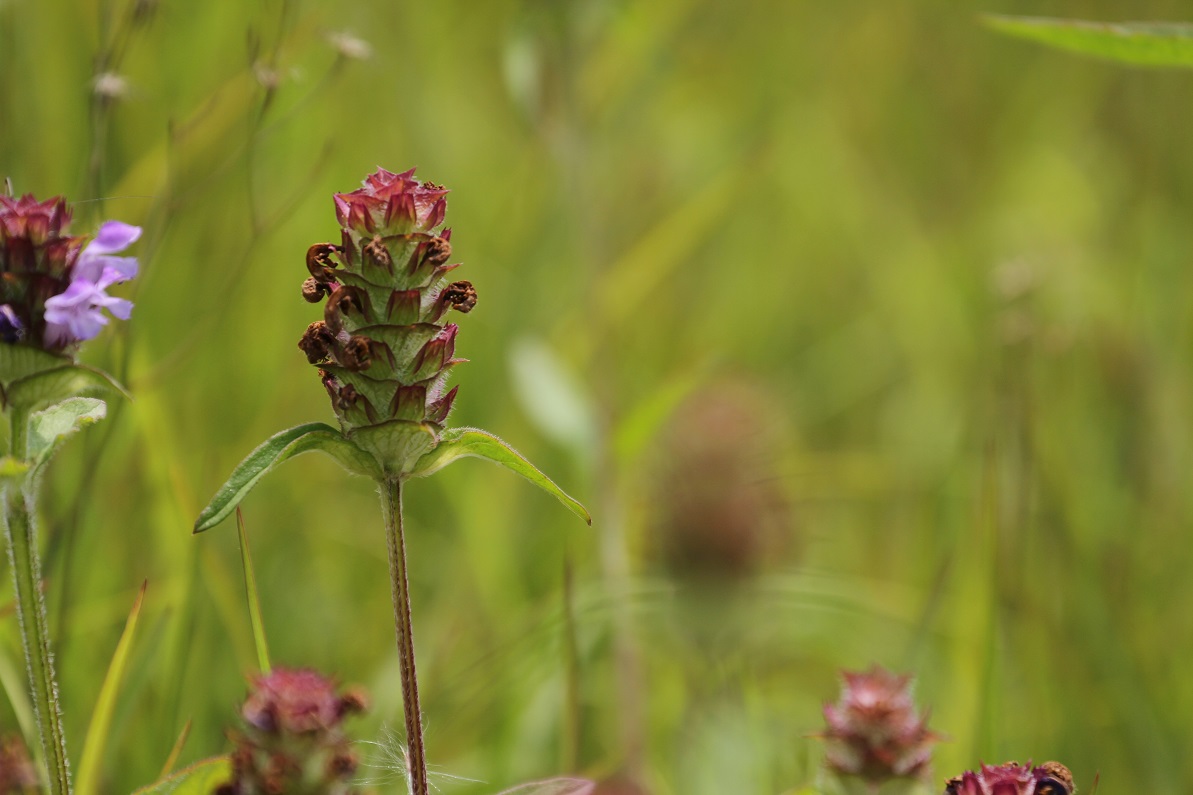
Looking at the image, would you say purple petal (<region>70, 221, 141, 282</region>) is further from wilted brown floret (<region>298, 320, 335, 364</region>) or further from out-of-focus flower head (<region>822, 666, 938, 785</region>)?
out-of-focus flower head (<region>822, 666, 938, 785</region>)

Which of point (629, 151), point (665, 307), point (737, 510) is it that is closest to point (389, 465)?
point (737, 510)

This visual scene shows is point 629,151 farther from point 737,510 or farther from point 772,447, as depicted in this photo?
point 737,510

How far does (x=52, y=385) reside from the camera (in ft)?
2.76

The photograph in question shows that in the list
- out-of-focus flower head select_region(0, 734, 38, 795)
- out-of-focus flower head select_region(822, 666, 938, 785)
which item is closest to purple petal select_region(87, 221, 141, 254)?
out-of-focus flower head select_region(0, 734, 38, 795)

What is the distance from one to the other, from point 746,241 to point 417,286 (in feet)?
10.1

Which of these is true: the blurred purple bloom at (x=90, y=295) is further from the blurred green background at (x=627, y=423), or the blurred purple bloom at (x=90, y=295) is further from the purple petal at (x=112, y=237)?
the blurred green background at (x=627, y=423)

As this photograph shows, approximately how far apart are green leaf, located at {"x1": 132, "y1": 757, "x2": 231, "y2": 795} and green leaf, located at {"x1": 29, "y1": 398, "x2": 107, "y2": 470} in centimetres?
24

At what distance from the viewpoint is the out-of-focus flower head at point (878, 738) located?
0.89m

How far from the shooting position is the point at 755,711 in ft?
4.85

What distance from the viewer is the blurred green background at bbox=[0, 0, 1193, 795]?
5.14 feet

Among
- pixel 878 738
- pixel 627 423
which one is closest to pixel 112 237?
pixel 878 738

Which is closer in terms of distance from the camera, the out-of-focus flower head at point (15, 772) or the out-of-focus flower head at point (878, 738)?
the out-of-focus flower head at point (878, 738)

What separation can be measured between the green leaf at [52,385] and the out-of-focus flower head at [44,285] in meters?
0.02

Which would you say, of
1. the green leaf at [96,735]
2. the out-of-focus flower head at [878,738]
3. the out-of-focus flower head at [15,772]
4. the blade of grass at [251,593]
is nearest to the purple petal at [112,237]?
the blade of grass at [251,593]
